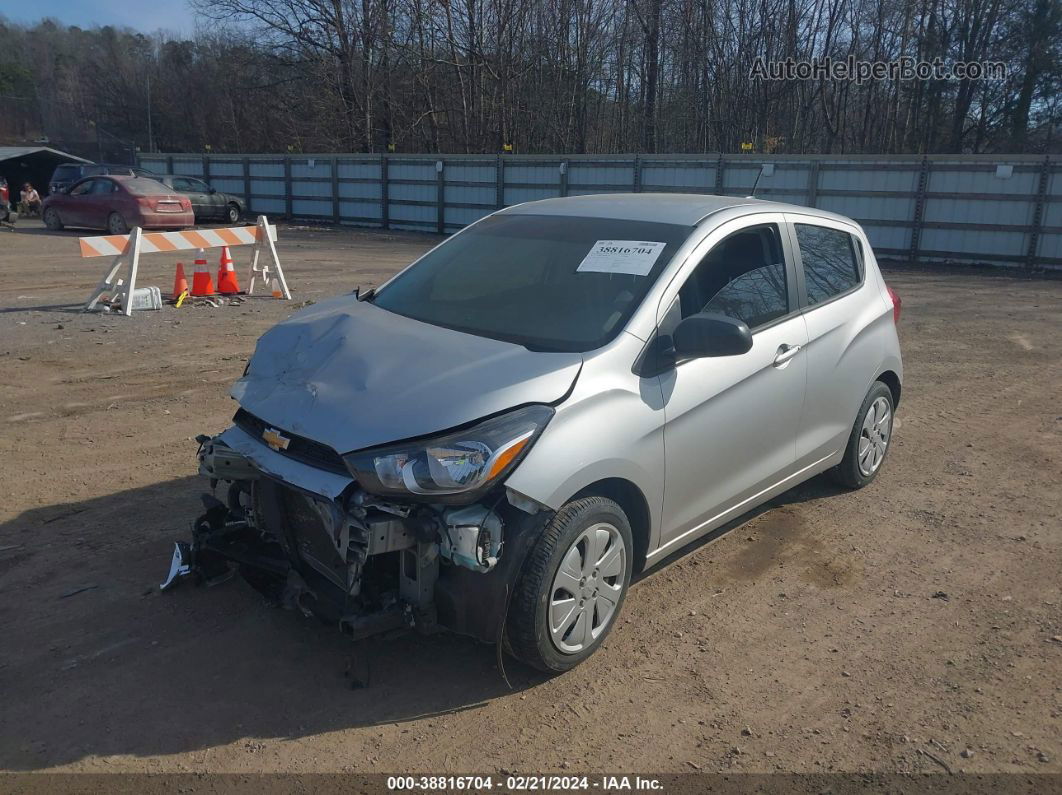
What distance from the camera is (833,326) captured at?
16.5ft

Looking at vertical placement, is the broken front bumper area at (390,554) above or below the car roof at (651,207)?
below

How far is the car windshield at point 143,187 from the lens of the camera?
74.4ft

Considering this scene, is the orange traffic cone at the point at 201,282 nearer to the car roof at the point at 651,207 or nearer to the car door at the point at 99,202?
the car roof at the point at 651,207

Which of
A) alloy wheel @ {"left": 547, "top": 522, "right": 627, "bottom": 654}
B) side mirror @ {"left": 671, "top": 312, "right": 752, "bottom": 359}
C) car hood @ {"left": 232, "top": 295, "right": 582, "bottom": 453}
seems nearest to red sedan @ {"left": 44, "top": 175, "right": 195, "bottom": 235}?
car hood @ {"left": 232, "top": 295, "right": 582, "bottom": 453}

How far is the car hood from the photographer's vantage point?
3.28m

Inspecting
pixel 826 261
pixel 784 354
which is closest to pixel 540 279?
pixel 784 354

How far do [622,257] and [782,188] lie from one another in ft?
61.1

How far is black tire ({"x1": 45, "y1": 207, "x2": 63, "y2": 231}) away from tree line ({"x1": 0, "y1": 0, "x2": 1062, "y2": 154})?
14976mm

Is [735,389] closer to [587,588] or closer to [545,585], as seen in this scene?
[587,588]

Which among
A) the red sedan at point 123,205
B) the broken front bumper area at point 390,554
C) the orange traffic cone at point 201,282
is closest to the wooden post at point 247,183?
the red sedan at point 123,205

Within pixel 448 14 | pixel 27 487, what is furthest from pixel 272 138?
pixel 27 487

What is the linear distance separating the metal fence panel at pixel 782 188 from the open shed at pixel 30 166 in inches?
430

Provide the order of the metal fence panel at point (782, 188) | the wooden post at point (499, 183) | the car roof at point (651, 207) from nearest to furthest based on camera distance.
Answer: the car roof at point (651, 207), the metal fence panel at point (782, 188), the wooden post at point (499, 183)

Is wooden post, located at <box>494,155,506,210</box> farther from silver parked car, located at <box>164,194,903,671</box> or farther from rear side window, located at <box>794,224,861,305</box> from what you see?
silver parked car, located at <box>164,194,903,671</box>
